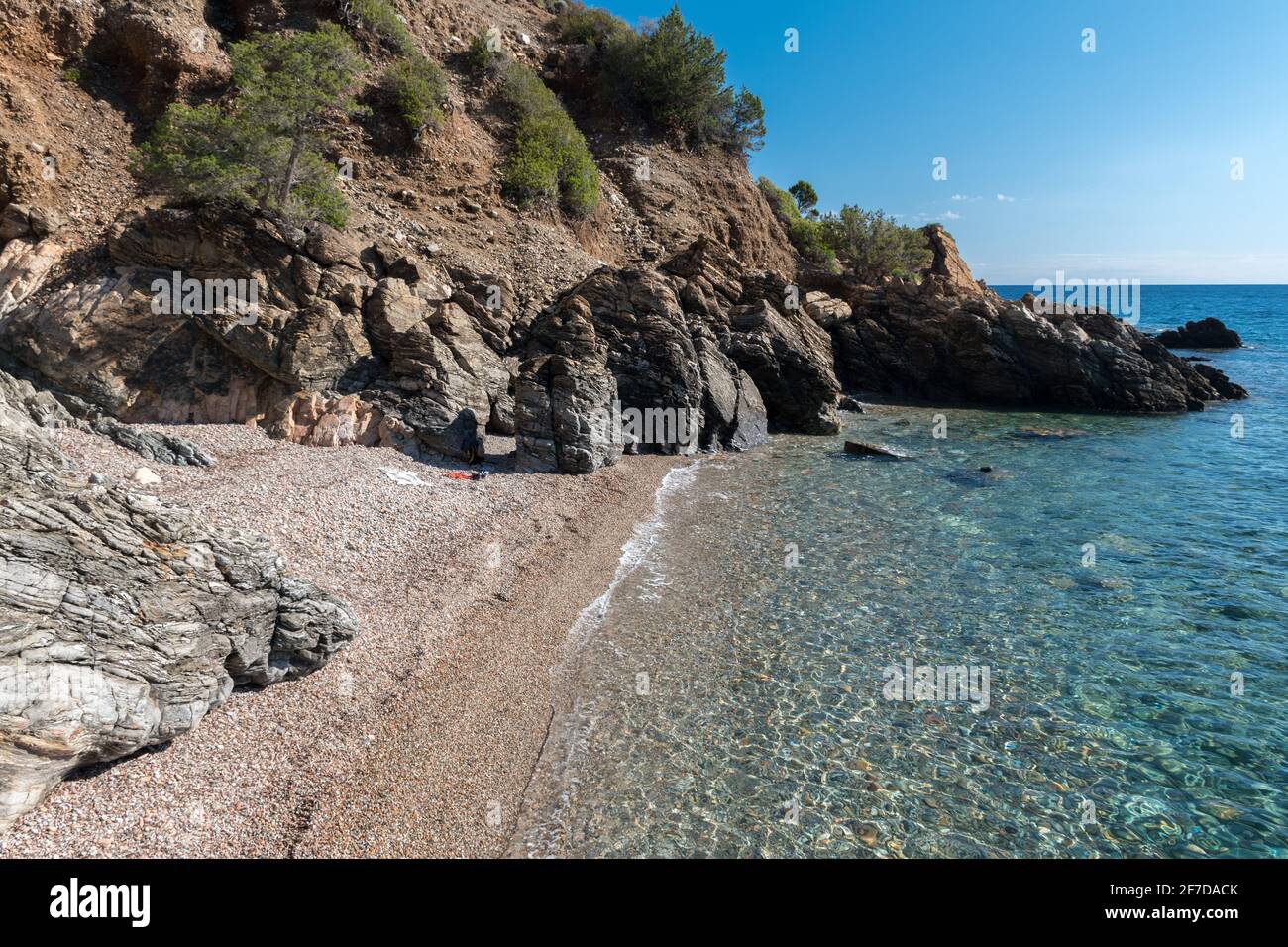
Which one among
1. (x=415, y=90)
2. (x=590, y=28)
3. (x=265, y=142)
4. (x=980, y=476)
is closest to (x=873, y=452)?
(x=980, y=476)

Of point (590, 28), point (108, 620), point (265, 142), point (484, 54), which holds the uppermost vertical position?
point (590, 28)

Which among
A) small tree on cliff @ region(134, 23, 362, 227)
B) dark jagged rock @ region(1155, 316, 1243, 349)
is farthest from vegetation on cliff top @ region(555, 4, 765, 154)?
dark jagged rock @ region(1155, 316, 1243, 349)

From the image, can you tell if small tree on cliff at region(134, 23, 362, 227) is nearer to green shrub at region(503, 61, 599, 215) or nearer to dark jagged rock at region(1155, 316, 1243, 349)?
green shrub at region(503, 61, 599, 215)

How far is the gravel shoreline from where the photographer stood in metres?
6.91

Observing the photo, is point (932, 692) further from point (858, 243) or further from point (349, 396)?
point (858, 243)

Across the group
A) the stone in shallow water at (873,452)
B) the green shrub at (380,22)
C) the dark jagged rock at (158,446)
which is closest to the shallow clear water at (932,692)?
the stone in shallow water at (873,452)

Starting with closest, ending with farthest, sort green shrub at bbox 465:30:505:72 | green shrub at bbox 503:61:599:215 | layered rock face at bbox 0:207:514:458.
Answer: layered rock face at bbox 0:207:514:458 → green shrub at bbox 503:61:599:215 → green shrub at bbox 465:30:505:72

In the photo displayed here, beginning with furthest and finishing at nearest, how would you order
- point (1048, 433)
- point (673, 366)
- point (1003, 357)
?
point (1003, 357)
point (1048, 433)
point (673, 366)

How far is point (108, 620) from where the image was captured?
710 centimetres

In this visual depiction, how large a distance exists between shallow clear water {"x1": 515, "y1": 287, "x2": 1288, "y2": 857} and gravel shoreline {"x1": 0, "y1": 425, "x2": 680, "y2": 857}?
3.08 ft

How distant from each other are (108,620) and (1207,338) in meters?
96.4

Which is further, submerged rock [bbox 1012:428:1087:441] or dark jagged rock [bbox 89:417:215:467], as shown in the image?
submerged rock [bbox 1012:428:1087:441]

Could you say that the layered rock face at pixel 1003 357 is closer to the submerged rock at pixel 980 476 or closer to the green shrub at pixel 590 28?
the submerged rock at pixel 980 476

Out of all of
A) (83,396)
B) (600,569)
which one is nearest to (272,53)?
(83,396)
